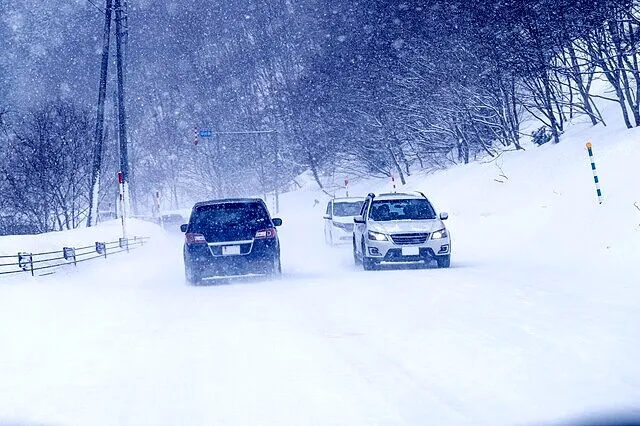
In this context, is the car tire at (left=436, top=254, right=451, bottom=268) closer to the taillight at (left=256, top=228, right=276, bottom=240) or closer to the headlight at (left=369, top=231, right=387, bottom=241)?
the headlight at (left=369, top=231, right=387, bottom=241)

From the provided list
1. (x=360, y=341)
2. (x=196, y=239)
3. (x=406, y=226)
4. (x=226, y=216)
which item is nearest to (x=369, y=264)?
(x=406, y=226)

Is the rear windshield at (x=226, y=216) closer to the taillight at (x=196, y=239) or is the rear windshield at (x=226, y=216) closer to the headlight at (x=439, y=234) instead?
the taillight at (x=196, y=239)

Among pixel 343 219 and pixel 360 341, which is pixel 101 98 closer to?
pixel 343 219

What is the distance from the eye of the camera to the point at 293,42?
64438 millimetres

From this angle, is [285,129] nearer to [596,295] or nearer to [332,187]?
[332,187]

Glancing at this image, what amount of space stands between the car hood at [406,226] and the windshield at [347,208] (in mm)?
9972

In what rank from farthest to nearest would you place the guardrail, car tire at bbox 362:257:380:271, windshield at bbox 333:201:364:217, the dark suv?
windshield at bbox 333:201:364:217 → the guardrail → car tire at bbox 362:257:380:271 → the dark suv

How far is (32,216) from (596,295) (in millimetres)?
44984

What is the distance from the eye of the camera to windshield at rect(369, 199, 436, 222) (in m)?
17.0

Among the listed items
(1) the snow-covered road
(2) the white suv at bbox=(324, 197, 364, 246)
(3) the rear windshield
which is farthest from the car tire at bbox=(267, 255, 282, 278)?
(2) the white suv at bbox=(324, 197, 364, 246)

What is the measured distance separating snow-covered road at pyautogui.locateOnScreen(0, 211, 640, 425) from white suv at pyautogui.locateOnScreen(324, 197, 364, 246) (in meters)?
11.9

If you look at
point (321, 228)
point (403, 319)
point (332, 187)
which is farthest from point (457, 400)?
point (332, 187)

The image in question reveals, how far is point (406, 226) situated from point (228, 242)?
3.84 m

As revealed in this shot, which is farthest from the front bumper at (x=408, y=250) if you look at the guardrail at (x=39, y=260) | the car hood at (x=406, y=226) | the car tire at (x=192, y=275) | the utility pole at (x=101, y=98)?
the utility pole at (x=101, y=98)
